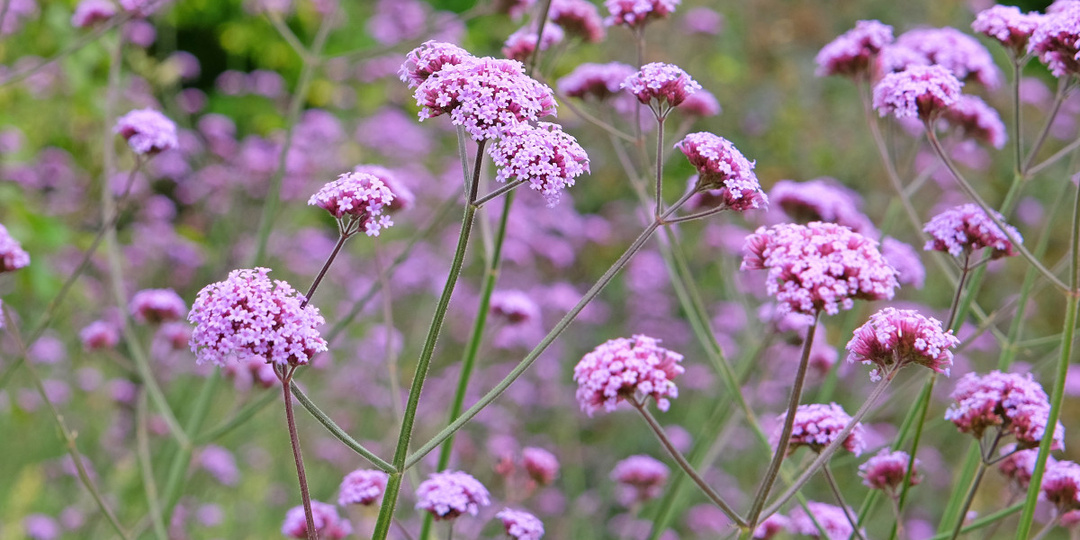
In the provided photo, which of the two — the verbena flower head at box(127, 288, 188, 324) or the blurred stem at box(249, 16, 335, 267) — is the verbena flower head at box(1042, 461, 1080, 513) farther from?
the verbena flower head at box(127, 288, 188, 324)

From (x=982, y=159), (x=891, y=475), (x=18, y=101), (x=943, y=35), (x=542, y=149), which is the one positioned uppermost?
(x=982, y=159)

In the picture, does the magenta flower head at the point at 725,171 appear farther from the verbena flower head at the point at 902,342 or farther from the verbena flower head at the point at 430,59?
the verbena flower head at the point at 430,59

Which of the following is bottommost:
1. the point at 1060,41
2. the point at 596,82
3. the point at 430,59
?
the point at 430,59

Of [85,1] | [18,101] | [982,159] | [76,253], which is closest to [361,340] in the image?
[76,253]

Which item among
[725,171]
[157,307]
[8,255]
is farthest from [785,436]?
[157,307]

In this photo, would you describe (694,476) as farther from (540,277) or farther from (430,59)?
(540,277)

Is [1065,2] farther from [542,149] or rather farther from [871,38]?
[542,149]
